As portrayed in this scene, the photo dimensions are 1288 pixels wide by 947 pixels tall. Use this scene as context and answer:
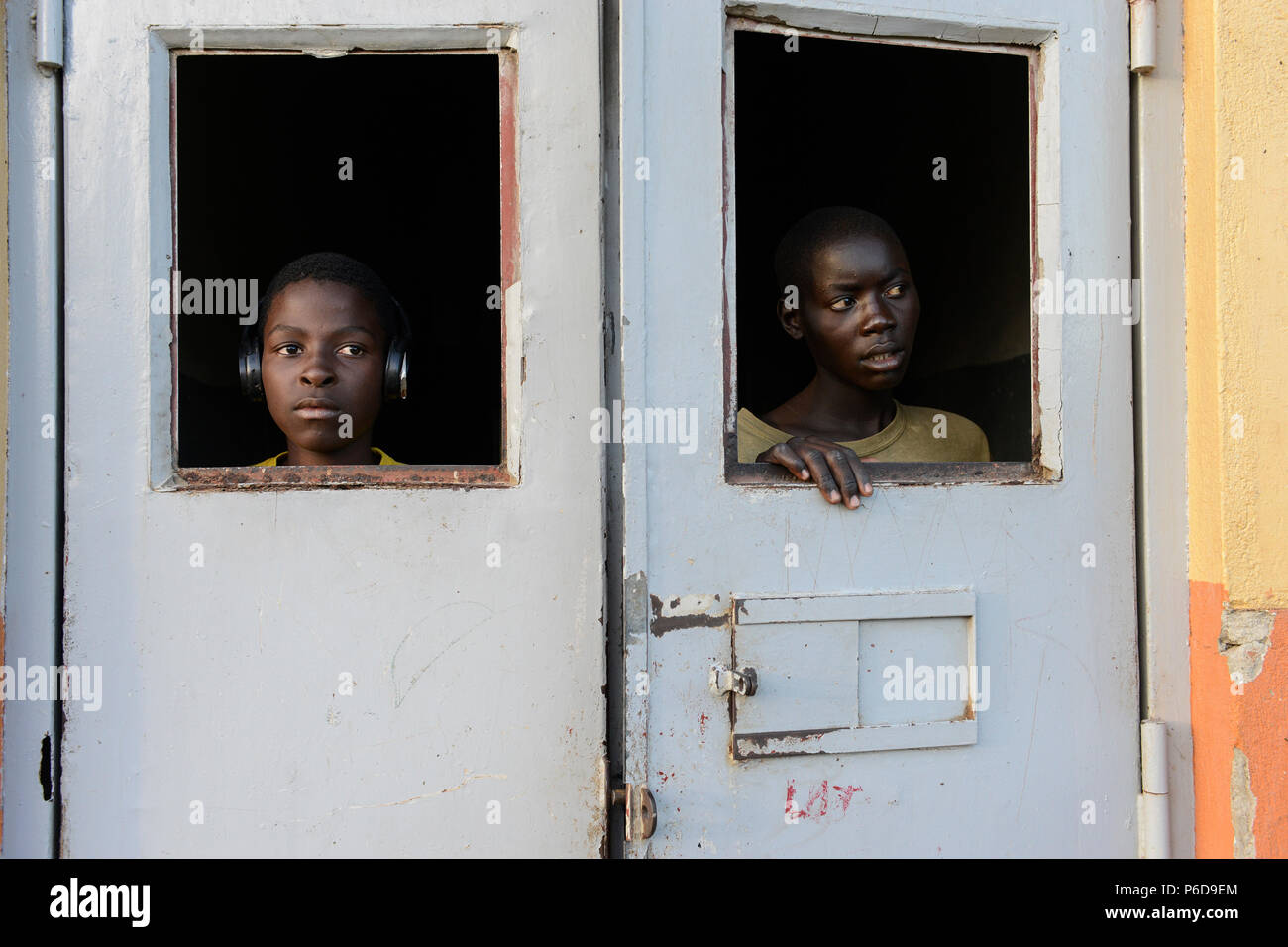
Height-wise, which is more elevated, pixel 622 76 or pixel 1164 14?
pixel 1164 14

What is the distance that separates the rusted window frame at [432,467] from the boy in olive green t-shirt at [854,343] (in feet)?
2.10

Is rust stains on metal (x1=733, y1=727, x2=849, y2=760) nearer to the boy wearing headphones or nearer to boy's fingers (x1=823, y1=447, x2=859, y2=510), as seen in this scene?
boy's fingers (x1=823, y1=447, x2=859, y2=510)

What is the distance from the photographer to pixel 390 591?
1905 millimetres

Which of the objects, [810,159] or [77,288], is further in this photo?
[810,159]

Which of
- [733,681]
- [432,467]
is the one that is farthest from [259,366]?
[733,681]

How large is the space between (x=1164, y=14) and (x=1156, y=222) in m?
0.44

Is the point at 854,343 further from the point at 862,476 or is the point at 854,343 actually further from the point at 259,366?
the point at 259,366

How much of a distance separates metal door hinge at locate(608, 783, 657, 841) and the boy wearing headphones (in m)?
1.01

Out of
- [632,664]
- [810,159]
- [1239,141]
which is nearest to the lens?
[632,664]

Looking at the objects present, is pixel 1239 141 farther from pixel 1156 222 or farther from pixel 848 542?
pixel 848 542

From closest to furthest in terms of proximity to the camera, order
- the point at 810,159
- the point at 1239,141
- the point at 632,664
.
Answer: the point at 632,664 → the point at 1239,141 → the point at 810,159

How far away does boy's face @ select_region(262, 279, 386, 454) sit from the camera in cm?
224

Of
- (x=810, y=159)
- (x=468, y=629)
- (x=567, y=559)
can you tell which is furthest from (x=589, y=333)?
(x=810, y=159)
